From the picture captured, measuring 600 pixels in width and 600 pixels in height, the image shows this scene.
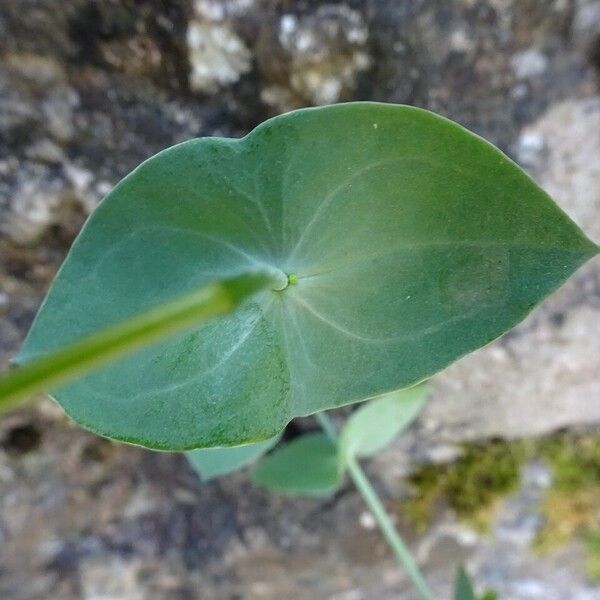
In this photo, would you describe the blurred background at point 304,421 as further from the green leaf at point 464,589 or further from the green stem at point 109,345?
the green stem at point 109,345

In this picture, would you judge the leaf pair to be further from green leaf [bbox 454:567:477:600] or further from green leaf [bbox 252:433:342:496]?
green leaf [bbox 454:567:477:600]

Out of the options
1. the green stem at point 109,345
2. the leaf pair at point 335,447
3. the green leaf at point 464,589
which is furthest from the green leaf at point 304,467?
the green stem at point 109,345

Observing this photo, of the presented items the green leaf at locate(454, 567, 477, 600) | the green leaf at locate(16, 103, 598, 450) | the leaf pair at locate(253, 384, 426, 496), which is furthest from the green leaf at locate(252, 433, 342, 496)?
the green leaf at locate(16, 103, 598, 450)

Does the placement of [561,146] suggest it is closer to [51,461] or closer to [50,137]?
[50,137]

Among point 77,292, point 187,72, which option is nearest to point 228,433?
point 77,292

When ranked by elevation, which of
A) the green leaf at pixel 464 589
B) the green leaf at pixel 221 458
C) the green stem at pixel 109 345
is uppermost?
the green leaf at pixel 221 458

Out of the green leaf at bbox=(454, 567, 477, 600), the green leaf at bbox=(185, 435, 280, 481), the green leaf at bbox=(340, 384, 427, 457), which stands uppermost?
the green leaf at bbox=(185, 435, 280, 481)
